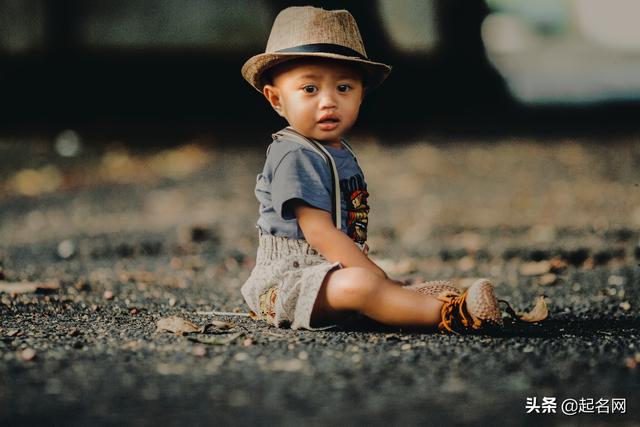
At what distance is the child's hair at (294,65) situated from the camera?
3006 mm

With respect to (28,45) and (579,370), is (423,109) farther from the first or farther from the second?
(579,370)

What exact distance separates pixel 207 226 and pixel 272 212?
10.1ft

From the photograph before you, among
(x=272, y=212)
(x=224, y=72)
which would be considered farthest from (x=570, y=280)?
(x=224, y=72)

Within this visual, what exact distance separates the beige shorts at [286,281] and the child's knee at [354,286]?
5cm

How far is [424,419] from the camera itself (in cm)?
203

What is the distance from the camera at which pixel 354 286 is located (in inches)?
110

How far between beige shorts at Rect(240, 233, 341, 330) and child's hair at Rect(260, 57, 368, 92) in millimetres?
539

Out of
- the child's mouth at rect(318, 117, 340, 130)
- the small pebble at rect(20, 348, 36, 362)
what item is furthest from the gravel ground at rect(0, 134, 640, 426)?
the child's mouth at rect(318, 117, 340, 130)

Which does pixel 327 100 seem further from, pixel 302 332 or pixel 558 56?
pixel 558 56

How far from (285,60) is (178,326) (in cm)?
93

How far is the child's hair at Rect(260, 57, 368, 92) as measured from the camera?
301 centimetres

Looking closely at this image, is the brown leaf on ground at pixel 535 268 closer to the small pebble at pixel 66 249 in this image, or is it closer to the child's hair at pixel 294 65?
the child's hair at pixel 294 65

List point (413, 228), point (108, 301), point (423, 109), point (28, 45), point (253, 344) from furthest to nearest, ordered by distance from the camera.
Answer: point (423, 109), point (28, 45), point (413, 228), point (108, 301), point (253, 344)

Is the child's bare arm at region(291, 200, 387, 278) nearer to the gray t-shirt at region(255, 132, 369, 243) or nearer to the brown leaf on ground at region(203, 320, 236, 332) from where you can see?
the gray t-shirt at region(255, 132, 369, 243)
